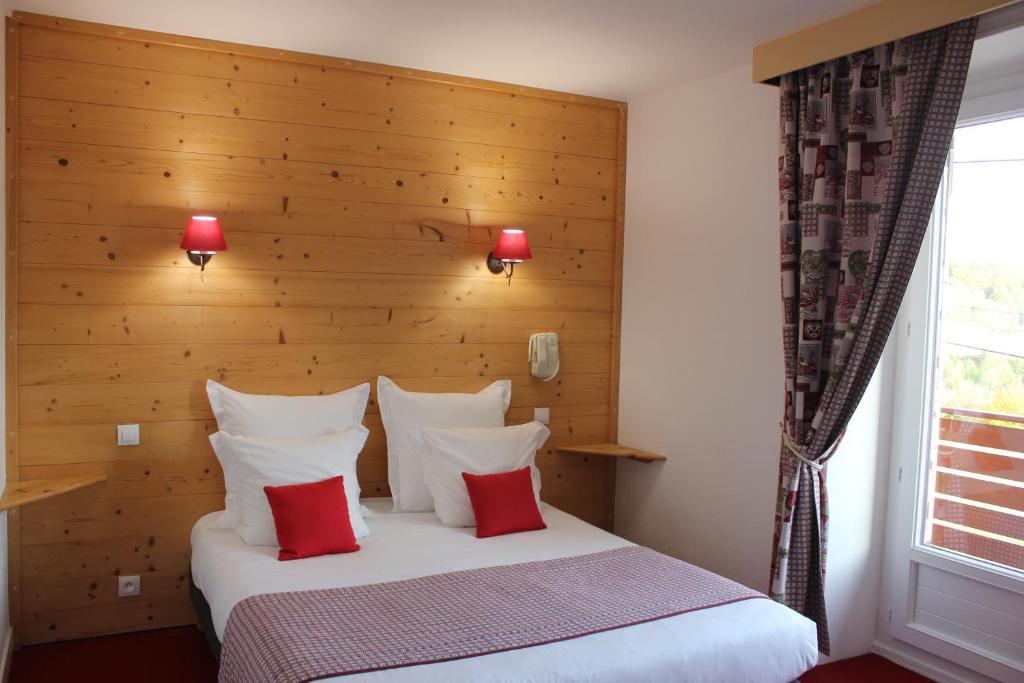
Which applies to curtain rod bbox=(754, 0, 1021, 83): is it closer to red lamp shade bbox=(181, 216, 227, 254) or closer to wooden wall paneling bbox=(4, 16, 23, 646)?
red lamp shade bbox=(181, 216, 227, 254)

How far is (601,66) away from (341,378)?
1.91m

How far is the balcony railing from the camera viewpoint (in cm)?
324

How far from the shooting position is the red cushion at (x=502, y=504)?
355cm

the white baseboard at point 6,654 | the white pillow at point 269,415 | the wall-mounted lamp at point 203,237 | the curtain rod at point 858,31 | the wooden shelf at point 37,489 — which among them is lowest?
the white baseboard at point 6,654

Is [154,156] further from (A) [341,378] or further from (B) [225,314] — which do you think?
(A) [341,378]

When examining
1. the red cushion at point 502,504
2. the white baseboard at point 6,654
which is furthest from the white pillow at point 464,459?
the white baseboard at point 6,654

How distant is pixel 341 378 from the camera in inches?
158

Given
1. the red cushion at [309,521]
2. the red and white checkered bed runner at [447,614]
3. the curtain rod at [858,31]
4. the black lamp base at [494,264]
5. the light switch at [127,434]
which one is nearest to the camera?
the red and white checkered bed runner at [447,614]

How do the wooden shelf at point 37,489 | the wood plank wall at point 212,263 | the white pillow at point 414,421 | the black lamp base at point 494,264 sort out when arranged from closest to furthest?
the wooden shelf at point 37,489 → the wood plank wall at point 212,263 → the white pillow at point 414,421 → the black lamp base at point 494,264

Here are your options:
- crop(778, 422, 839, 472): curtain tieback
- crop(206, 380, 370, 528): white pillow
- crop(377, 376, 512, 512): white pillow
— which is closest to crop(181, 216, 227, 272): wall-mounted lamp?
crop(206, 380, 370, 528): white pillow

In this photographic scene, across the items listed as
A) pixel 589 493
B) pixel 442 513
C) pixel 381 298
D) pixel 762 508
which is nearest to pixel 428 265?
pixel 381 298

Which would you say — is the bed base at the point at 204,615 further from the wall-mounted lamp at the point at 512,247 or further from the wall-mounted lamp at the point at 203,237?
the wall-mounted lamp at the point at 512,247

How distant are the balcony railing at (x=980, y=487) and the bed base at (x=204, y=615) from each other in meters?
2.89

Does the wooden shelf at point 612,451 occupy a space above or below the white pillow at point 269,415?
below
